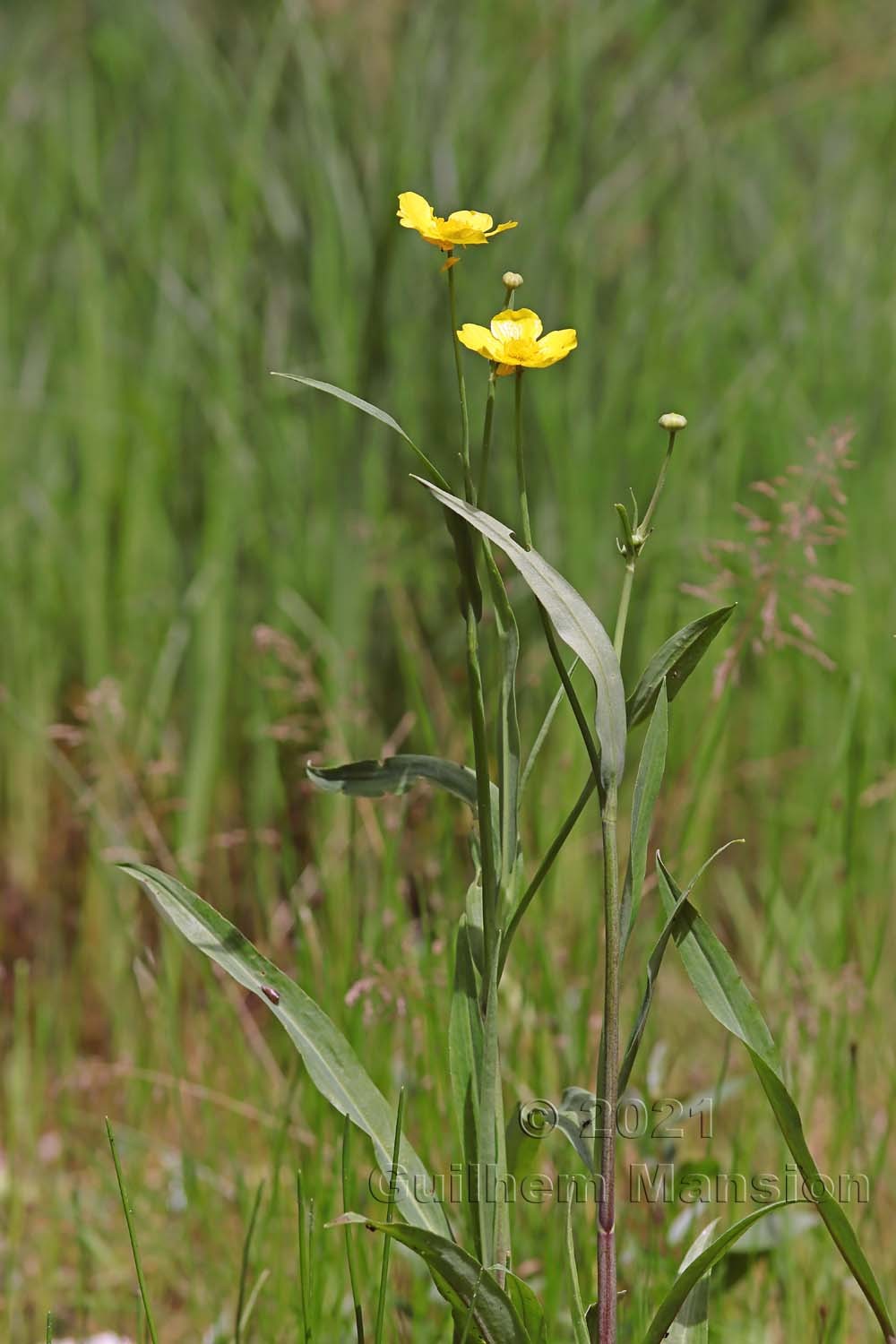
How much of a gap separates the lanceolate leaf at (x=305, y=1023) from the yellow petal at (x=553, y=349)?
0.29 meters

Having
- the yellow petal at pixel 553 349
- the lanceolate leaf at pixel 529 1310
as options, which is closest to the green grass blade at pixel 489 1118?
the lanceolate leaf at pixel 529 1310

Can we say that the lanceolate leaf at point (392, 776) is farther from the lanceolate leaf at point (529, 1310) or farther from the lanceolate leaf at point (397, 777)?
the lanceolate leaf at point (529, 1310)

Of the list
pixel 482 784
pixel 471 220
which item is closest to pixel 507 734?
pixel 482 784

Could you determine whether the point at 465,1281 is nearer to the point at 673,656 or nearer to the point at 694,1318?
the point at 694,1318

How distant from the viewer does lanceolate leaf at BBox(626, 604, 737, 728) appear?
66 cm

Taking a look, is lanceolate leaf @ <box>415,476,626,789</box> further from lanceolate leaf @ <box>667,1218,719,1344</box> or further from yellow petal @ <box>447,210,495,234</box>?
lanceolate leaf @ <box>667,1218,719,1344</box>

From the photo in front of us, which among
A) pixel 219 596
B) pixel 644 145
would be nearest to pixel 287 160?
pixel 644 145

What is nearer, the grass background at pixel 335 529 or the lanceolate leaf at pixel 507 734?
the lanceolate leaf at pixel 507 734

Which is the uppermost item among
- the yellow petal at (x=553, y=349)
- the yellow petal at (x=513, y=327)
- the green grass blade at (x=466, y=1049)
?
the yellow petal at (x=513, y=327)

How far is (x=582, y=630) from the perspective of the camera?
63 centimetres

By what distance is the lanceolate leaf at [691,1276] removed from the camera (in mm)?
599

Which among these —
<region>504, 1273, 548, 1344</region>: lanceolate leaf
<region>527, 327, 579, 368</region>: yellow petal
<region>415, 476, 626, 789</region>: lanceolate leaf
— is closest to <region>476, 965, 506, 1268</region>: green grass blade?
<region>504, 1273, 548, 1344</region>: lanceolate leaf

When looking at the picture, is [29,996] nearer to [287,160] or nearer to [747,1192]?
[747,1192]

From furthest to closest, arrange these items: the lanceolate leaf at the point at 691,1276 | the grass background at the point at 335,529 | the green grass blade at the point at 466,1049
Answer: the grass background at the point at 335,529
the green grass blade at the point at 466,1049
the lanceolate leaf at the point at 691,1276
